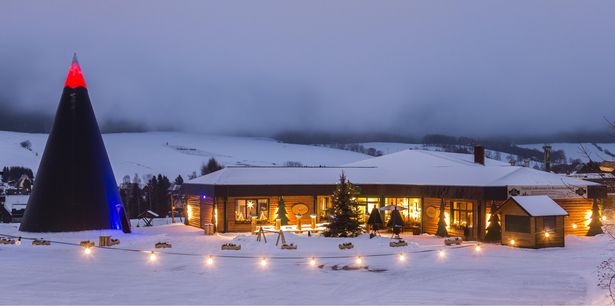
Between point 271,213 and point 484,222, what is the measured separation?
11.6 metres

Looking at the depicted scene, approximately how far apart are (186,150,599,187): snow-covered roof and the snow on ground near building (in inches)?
210

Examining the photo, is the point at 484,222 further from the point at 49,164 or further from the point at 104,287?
the point at 49,164

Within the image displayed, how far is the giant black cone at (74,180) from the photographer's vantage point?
26969 millimetres

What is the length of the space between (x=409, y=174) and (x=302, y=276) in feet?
56.6

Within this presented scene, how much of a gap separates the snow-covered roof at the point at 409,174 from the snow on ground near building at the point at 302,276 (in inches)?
210

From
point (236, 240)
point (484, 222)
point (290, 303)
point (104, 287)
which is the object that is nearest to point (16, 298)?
point (104, 287)

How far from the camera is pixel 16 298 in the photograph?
13570 millimetres

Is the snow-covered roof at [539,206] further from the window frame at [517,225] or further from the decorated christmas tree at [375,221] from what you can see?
the decorated christmas tree at [375,221]

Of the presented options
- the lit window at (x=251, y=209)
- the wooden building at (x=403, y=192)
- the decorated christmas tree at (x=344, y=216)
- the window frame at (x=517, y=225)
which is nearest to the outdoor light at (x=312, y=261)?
the decorated christmas tree at (x=344, y=216)

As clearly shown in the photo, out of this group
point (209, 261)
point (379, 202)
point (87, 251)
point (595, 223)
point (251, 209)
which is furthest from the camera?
point (379, 202)

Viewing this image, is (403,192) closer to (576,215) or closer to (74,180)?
(576,215)

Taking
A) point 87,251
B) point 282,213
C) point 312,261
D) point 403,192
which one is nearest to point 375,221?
point 403,192

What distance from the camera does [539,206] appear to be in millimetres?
25188

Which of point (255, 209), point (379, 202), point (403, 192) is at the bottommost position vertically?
point (255, 209)
